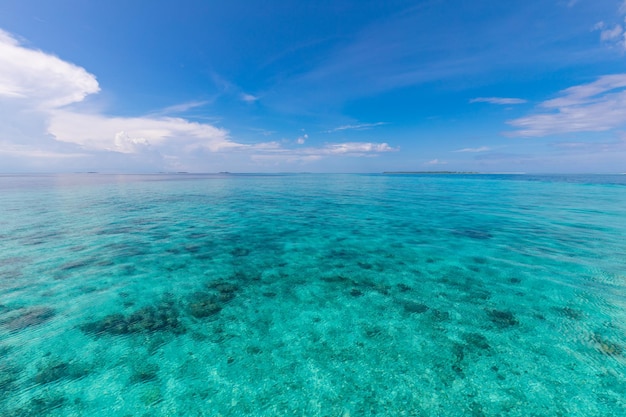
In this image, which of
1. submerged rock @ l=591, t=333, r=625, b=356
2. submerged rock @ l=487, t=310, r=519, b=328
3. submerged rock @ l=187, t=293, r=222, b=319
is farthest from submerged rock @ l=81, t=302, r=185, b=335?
submerged rock @ l=591, t=333, r=625, b=356

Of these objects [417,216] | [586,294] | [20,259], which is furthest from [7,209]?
[586,294]

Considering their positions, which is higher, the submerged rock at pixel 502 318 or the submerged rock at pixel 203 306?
the submerged rock at pixel 502 318

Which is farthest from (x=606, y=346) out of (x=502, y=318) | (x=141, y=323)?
Result: (x=141, y=323)

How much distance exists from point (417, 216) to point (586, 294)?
46.9 feet

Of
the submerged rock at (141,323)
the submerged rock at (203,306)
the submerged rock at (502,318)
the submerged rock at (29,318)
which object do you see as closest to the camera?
the submerged rock at (141,323)

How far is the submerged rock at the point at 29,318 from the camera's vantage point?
626 cm

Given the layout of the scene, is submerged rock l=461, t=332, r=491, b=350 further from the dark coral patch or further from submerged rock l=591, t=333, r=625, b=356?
the dark coral patch

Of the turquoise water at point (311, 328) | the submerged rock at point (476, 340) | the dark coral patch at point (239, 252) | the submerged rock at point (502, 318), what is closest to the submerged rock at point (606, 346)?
the turquoise water at point (311, 328)

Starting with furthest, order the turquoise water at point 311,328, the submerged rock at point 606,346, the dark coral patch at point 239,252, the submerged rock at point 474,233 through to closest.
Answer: the submerged rock at point 474,233 < the dark coral patch at point 239,252 < the submerged rock at point 606,346 < the turquoise water at point 311,328

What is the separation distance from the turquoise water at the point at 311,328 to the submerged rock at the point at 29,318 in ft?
0.16

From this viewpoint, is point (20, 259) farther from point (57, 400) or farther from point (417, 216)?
point (417, 216)

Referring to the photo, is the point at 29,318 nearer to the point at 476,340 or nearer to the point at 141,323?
the point at 141,323

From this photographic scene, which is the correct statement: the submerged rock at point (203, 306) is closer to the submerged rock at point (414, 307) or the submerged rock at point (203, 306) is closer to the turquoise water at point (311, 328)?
the turquoise water at point (311, 328)

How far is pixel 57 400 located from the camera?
4.32 meters
